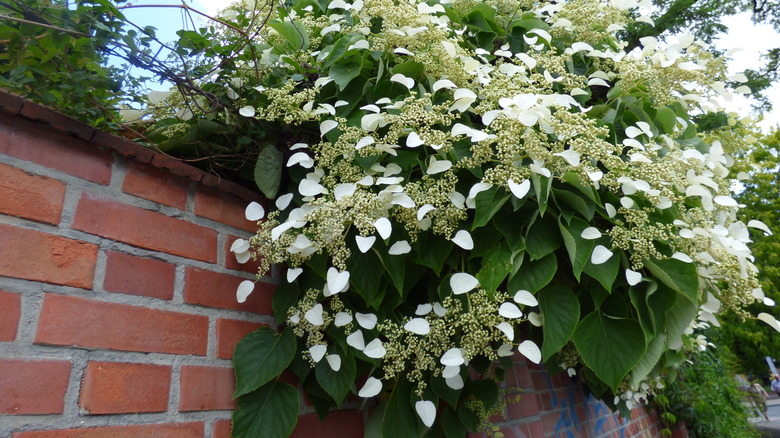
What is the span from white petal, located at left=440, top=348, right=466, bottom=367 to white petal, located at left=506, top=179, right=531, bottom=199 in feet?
0.79

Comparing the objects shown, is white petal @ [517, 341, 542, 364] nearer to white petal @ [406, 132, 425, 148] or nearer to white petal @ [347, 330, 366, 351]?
white petal @ [347, 330, 366, 351]

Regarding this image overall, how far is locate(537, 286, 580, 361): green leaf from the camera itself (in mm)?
700

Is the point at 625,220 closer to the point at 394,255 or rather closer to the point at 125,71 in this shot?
the point at 394,255

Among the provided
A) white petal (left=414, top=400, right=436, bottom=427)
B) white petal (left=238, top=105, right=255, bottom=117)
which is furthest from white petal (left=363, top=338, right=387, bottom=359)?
white petal (left=238, top=105, right=255, bottom=117)

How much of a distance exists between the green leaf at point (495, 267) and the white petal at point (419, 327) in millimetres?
108

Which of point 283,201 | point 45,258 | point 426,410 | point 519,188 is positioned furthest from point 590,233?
point 45,258

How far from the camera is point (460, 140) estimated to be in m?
0.81

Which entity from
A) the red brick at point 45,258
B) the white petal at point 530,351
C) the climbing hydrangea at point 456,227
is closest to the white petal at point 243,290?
the climbing hydrangea at point 456,227

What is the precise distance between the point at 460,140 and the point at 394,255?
229 mm

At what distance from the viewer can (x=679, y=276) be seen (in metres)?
0.70

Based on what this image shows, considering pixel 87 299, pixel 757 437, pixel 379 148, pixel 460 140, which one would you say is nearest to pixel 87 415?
pixel 87 299

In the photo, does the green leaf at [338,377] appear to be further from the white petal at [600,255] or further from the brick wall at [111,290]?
the white petal at [600,255]

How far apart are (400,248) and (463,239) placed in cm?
10

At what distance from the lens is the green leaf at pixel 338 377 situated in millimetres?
759
